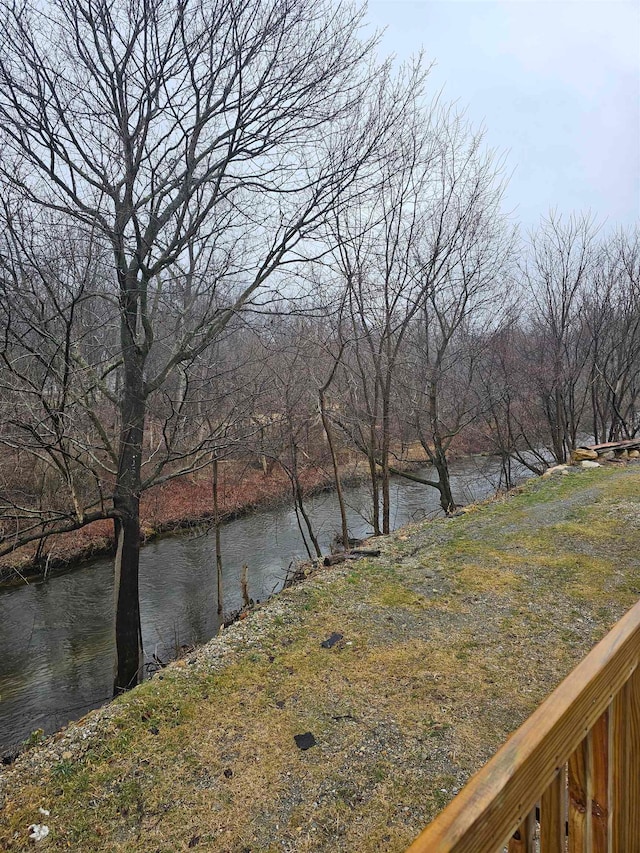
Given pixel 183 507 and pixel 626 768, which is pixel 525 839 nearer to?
pixel 626 768

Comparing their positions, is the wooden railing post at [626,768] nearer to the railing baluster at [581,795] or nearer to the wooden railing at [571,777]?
the wooden railing at [571,777]

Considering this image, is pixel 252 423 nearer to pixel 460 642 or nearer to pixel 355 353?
pixel 355 353

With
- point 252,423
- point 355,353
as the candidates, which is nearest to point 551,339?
point 355,353

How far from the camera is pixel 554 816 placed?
878 millimetres

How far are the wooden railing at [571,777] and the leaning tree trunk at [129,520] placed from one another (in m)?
4.80

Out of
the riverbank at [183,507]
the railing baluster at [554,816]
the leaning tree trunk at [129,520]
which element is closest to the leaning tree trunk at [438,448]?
the riverbank at [183,507]

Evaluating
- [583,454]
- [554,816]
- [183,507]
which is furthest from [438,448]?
[554,816]

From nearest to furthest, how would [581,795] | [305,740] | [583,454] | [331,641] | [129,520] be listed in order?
[581,795] < [305,740] < [331,641] < [129,520] < [583,454]

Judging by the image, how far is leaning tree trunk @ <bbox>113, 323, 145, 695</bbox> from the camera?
16.9 ft

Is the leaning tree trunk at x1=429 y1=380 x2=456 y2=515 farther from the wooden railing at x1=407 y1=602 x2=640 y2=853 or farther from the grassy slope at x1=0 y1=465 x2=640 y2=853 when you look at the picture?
the wooden railing at x1=407 y1=602 x2=640 y2=853

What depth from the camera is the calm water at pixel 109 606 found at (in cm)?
573

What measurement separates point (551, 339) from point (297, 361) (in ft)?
24.1

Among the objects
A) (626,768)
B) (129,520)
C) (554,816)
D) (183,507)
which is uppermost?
(554,816)

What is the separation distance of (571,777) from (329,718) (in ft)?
7.52
